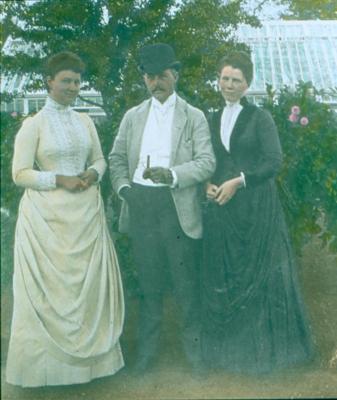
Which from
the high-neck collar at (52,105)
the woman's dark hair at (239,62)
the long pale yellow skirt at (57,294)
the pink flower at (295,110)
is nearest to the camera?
→ the long pale yellow skirt at (57,294)

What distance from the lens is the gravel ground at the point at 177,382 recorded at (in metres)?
4.39

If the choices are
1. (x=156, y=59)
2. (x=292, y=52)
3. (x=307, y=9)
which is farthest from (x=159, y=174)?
(x=307, y=9)

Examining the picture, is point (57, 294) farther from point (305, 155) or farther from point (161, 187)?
point (305, 155)

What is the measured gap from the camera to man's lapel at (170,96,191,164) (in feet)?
14.9

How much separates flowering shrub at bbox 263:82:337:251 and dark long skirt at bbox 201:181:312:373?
0.50m

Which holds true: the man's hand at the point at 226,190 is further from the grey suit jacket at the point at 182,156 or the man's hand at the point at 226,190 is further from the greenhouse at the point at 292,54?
the greenhouse at the point at 292,54

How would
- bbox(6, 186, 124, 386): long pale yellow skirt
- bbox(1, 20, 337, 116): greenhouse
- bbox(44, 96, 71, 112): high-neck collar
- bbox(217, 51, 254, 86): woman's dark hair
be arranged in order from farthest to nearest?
bbox(1, 20, 337, 116): greenhouse < bbox(217, 51, 254, 86): woman's dark hair < bbox(44, 96, 71, 112): high-neck collar < bbox(6, 186, 124, 386): long pale yellow skirt

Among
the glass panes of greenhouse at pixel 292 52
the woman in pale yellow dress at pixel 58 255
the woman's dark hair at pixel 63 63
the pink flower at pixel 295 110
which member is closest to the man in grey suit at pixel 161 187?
the woman in pale yellow dress at pixel 58 255

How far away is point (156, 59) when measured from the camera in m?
4.53

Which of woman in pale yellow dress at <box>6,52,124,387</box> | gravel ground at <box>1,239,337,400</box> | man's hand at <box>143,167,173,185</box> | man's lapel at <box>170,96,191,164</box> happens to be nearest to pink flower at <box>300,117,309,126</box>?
man's lapel at <box>170,96,191,164</box>

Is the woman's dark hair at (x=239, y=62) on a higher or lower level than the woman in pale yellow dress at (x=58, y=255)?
higher

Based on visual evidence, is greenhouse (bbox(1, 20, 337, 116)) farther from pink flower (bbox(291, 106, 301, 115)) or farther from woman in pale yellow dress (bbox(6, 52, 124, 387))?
woman in pale yellow dress (bbox(6, 52, 124, 387))

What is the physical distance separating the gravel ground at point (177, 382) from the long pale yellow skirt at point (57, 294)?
0.30 feet

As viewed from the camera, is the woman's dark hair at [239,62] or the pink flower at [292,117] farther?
the pink flower at [292,117]
